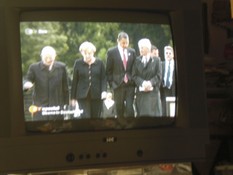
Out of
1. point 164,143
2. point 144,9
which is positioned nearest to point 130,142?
point 164,143

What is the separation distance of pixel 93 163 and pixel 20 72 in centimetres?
40

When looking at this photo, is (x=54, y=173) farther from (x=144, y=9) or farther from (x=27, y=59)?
(x=144, y=9)

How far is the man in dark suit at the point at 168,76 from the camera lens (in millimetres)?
1477

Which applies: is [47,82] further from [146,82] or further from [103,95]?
[146,82]

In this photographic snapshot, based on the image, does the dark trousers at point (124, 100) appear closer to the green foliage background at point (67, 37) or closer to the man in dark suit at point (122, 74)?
the man in dark suit at point (122, 74)

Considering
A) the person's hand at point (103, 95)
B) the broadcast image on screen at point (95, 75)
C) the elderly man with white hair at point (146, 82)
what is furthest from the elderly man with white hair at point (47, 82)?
the elderly man with white hair at point (146, 82)

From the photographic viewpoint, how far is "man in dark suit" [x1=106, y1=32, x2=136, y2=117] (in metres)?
1.42

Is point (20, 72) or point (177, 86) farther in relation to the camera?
point (177, 86)

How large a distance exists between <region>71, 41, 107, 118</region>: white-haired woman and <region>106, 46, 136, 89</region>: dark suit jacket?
3 centimetres

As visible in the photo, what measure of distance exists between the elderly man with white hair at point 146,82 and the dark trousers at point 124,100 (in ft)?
0.07

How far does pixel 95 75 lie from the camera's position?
55.7 inches

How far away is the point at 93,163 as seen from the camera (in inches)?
55.4

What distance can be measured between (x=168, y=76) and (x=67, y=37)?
397 mm

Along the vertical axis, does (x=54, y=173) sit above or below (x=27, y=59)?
below
